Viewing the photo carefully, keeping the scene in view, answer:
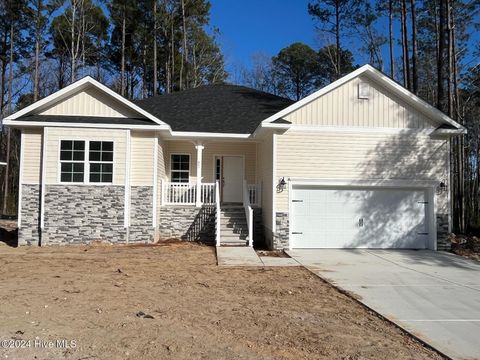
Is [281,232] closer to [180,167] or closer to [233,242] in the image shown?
[233,242]

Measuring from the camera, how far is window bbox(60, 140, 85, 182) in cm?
1291

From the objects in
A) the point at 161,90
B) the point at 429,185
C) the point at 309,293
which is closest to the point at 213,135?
the point at 429,185

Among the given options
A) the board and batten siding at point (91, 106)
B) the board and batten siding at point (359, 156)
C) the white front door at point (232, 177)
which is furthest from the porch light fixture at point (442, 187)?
the board and batten siding at point (91, 106)

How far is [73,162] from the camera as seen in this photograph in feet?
42.4

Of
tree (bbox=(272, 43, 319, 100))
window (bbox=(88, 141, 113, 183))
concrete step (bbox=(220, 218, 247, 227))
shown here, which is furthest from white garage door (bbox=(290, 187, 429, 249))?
tree (bbox=(272, 43, 319, 100))

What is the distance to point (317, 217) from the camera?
1317 centimetres

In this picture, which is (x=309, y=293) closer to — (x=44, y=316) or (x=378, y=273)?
(x=378, y=273)

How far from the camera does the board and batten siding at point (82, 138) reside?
12.8 meters

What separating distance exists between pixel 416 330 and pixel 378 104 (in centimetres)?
928

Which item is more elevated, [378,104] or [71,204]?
[378,104]

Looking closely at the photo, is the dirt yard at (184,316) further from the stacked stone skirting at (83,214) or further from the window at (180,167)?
the window at (180,167)

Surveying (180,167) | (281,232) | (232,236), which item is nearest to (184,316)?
(281,232)

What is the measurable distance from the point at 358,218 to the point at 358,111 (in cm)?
340

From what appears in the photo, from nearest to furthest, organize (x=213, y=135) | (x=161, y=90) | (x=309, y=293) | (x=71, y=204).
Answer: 1. (x=309, y=293)
2. (x=71, y=204)
3. (x=213, y=135)
4. (x=161, y=90)
